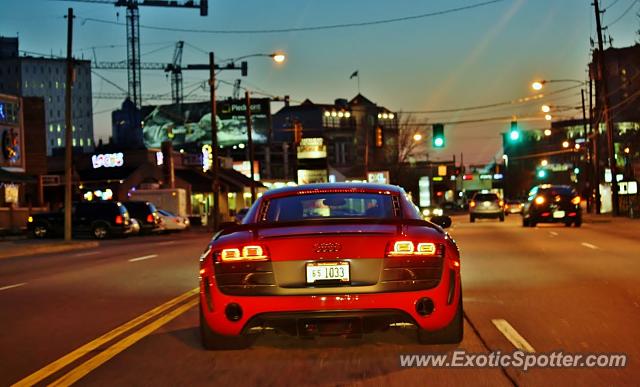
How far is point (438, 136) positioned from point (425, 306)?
41919 mm

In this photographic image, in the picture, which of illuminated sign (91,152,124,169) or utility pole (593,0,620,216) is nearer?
utility pole (593,0,620,216)

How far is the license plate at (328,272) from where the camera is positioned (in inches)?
297

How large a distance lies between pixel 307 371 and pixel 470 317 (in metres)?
3.51

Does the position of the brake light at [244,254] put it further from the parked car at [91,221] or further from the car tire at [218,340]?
the parked car at [91,221]

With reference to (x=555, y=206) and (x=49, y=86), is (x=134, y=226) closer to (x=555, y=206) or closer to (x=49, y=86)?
(x=555, y=206)

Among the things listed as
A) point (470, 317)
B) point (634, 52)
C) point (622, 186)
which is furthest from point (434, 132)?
point (634, 52)

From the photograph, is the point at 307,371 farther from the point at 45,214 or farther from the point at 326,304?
the point at 45,214

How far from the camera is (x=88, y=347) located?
350 inches

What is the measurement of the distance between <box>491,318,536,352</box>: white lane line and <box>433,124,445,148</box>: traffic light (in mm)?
38950

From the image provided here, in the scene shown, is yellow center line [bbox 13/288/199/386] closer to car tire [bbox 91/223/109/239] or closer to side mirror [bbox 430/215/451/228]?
side mirror [bbox 430/215/451/228]

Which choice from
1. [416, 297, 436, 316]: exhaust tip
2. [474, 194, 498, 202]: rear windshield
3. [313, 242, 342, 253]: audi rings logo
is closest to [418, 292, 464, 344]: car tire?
[416, 297, 436, 316]: exhaust tip

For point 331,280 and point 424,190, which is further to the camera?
point 424,190

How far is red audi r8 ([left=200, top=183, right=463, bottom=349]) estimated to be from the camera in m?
7.51

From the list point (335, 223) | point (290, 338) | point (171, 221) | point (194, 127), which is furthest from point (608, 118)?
point (194, 127)
